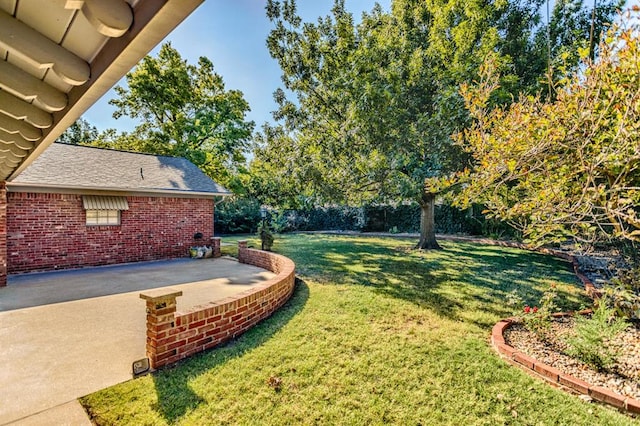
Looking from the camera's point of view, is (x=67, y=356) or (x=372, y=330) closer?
(x=67, y=356)

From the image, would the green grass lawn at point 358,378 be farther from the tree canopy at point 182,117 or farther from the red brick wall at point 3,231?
the tree canopy at point 182,117

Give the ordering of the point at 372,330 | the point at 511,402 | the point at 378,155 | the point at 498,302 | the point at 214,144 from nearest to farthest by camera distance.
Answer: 1. the point at 511,402
2. the point at 372,330
3. the point at 498,302
4. the point at 378,155
5. the point at 214,144

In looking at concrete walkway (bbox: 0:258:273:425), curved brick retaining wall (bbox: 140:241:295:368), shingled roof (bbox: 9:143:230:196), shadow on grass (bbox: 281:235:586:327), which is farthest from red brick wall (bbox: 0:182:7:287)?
shadow on grass (bbox: 281:235:586:327)

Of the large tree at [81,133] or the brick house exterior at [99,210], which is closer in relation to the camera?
the brick house exterior at [99,210]

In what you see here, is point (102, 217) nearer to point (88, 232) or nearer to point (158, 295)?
point (88, 232)

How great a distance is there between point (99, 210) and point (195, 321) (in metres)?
8.54

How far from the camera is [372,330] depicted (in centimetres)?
496

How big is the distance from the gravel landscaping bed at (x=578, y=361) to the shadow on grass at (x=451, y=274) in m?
0.75

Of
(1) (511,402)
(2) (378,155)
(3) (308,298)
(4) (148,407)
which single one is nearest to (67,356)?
(4) (148,407)

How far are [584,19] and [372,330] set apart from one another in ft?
45.3

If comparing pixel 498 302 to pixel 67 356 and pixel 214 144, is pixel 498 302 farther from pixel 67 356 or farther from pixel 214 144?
pixel 214 144

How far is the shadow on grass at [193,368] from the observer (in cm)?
312

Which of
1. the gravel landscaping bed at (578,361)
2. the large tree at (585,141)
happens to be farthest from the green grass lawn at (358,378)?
the large tree at (585,141)

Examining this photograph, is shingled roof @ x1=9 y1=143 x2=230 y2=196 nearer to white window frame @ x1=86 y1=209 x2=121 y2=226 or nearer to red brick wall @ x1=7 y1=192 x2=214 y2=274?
red brick wall @ x1=7 y1=192 x2=214 y2=274
